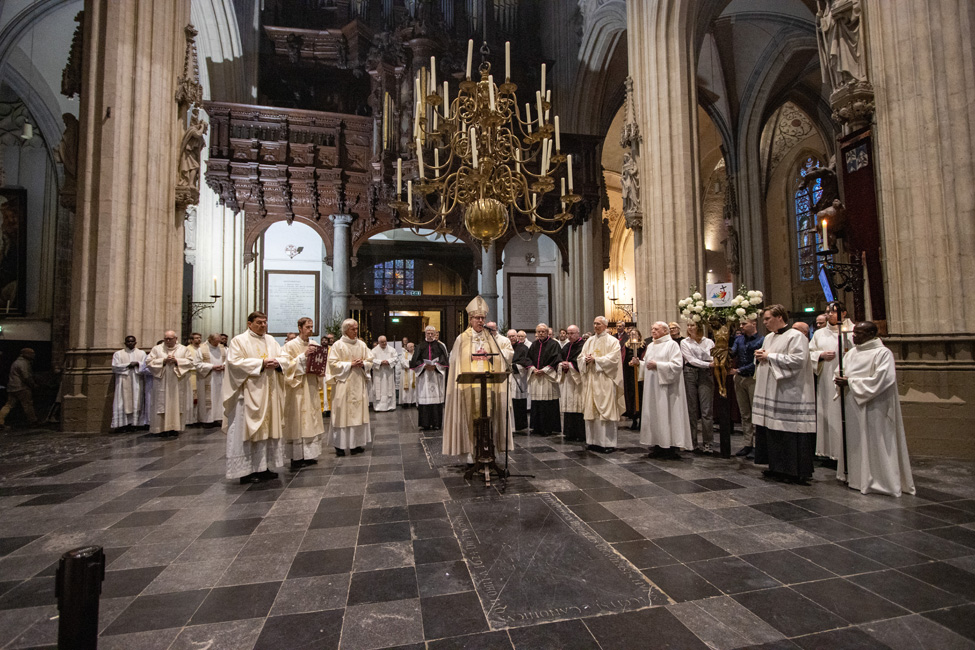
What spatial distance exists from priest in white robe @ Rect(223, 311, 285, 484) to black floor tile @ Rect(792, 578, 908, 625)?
456cm

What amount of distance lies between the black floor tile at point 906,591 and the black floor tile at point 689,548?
2.29 feet

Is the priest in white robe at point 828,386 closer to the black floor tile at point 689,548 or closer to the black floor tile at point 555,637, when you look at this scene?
the black floor tile at point 689,548

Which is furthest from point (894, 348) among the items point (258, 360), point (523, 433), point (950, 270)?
point (258, 360)

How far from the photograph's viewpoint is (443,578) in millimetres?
2793

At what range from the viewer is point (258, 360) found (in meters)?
5.03

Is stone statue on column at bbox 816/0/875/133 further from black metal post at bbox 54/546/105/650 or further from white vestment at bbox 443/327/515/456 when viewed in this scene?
black metal post at bbox 54/546/105/650

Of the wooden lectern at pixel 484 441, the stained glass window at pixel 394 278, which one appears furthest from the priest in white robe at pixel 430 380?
the stained glass window at pixel 394 278

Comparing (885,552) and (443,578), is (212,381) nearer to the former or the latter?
(443,578)

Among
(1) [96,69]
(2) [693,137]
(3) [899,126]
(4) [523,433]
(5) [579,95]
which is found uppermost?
(5) [579,95]

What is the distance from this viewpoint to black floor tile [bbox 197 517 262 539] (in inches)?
138

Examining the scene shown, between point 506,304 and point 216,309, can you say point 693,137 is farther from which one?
point 216,309

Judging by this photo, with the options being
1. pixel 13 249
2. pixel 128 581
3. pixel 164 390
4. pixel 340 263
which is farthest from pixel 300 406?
pixel 13 249

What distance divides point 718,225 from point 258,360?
23958 millimetres

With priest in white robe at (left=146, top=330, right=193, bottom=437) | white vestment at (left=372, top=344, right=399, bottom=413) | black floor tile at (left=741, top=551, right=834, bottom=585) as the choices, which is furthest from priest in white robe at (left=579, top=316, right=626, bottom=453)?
priest in white robe at (left=146, top=330, right=193, bottom=437)
